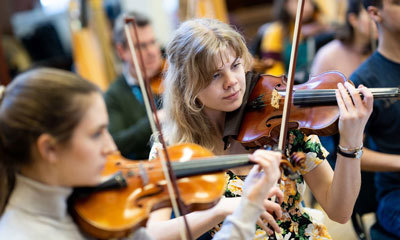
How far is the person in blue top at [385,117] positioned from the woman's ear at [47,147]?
112 centimetres

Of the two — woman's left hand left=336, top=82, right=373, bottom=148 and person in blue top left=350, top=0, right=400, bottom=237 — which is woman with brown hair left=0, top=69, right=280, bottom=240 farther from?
person in blue top left=350, top=0, right=400, bottom=237

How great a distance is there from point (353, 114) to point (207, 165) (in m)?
0.43

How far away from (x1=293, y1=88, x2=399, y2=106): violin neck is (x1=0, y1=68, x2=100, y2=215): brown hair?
2.18 ft

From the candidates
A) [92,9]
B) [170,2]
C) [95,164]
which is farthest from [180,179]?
[170,2]

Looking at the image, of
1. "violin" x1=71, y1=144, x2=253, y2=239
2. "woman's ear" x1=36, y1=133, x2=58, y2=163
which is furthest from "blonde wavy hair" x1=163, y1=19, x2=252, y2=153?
"woman's ear" x1=36, y1=133, x2=58, y2=163

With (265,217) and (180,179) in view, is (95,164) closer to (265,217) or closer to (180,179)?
(180,179)

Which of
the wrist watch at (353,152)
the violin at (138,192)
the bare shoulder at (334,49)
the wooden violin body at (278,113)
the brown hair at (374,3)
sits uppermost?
the brown hair at (374,3)

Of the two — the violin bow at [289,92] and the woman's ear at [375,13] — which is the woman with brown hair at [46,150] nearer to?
the violin bow at [289,92]

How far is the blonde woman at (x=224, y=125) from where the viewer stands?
1166mm

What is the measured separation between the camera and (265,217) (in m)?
1.12

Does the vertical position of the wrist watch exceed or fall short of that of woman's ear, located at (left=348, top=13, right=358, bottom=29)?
it exceeds it

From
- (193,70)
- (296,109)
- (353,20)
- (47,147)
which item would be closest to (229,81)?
(193,70)

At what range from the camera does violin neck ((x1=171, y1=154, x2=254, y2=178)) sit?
→ 0.97 m

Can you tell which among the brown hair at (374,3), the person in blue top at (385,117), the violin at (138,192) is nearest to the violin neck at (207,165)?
the violin at (138,192)
